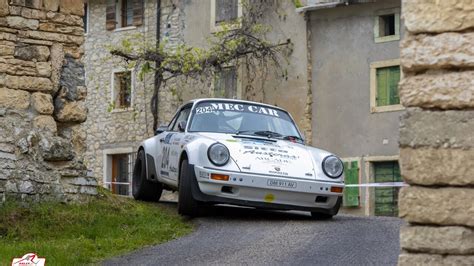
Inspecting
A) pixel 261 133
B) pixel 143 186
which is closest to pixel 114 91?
pixel 143 186

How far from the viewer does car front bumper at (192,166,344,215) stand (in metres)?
14.4

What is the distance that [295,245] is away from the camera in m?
12.2

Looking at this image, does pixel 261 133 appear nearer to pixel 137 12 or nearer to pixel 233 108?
pixel 233 108

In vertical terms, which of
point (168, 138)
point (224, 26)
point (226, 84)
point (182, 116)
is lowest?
point (168, 138)

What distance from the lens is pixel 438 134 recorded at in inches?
262

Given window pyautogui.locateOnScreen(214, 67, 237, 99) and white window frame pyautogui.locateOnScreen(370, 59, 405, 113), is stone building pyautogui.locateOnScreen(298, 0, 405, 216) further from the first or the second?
window pyautogui.locateOnScreen(214, 67, 237, 99)

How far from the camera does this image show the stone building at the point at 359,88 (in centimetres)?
2969

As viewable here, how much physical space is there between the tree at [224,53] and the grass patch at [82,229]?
16726mm

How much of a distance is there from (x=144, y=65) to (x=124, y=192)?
4.33m

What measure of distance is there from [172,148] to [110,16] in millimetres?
20722

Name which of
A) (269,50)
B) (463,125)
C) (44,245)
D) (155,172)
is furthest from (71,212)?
(269,50)

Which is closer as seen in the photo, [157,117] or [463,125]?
[463,125]

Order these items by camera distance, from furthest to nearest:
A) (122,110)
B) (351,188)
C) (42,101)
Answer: (122,110)
(351,188)
(42,101)

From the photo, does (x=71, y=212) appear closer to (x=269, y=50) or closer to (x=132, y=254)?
(x=132, y=254)
